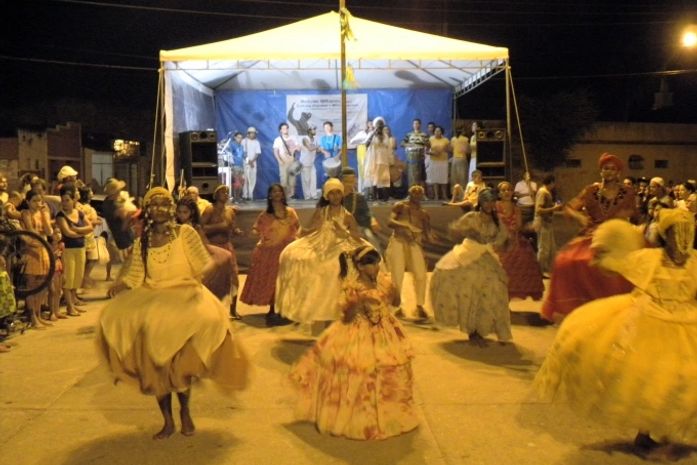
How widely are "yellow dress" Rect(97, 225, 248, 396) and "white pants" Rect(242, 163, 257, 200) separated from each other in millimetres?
14009

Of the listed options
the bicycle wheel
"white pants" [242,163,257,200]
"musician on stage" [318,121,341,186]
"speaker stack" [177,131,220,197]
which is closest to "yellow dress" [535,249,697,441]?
the bicycle wheel

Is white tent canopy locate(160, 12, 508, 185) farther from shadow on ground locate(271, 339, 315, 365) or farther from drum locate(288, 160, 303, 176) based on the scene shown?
shadow on ground locate(271, 339, 315, 365)

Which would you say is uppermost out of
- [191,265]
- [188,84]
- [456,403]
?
[188,84]

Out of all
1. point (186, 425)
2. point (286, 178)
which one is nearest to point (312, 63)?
point (286, 178)

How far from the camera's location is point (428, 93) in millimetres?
20188

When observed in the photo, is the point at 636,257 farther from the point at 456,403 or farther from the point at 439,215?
the point at 439,215

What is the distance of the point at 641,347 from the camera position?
15.0 feet

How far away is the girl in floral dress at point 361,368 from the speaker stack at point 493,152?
1039 cm

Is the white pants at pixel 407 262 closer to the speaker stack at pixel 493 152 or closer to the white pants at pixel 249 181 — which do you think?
the speaker stack at pixel 493 152

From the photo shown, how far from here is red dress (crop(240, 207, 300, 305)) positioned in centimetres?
943

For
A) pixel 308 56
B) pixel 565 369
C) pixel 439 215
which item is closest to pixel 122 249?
pixel 308 56

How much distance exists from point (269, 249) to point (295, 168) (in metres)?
9.81

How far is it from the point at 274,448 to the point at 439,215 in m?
10.7

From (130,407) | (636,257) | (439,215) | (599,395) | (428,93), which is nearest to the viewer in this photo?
(599,395)
